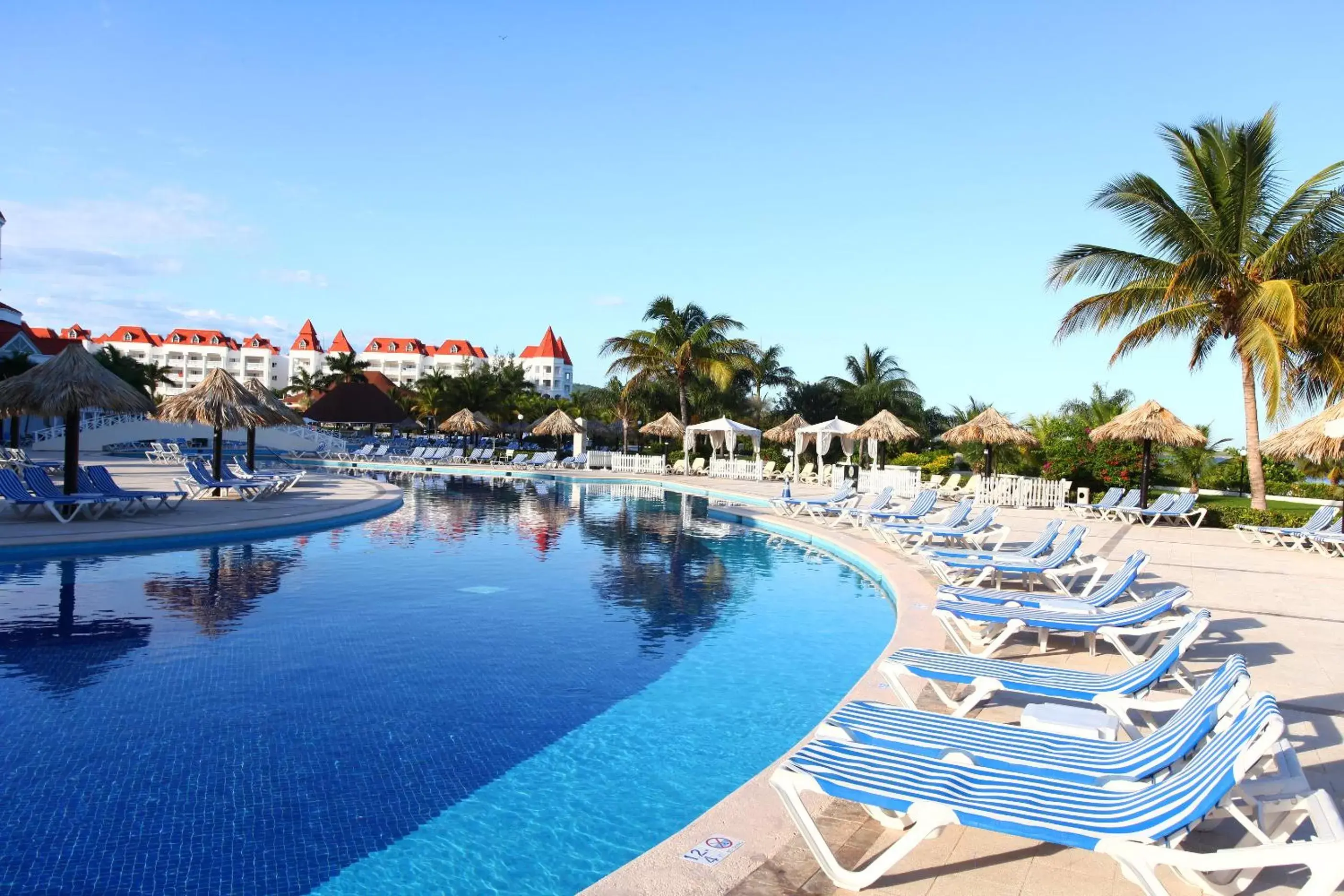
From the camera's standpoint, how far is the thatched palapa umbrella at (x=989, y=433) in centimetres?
2097

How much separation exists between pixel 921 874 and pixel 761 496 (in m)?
17.8

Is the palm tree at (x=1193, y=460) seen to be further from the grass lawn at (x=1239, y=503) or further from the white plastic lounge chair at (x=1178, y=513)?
the white plastic lounge chair at (x=1178, y=513)

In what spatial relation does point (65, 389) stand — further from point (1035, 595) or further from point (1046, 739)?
point (1046, 739)

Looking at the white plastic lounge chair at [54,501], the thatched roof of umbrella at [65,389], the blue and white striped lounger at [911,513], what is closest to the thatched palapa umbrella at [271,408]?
the thatched roof of umbrella at [65,389]

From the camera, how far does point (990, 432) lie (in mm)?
21094

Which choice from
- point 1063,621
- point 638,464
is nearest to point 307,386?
point 638,464

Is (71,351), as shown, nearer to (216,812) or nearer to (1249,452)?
(216,812)

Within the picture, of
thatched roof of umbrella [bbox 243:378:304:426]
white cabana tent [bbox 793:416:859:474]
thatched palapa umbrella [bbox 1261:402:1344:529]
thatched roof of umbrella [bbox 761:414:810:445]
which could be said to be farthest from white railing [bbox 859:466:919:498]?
thatched roof of umbrella [bbox 243:378:304:426]

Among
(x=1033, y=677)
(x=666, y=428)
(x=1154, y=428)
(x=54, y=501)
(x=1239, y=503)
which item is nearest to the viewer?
(x=1033, y=677)

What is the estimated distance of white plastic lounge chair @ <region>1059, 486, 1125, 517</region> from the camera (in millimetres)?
18594

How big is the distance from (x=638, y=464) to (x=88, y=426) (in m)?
22.3

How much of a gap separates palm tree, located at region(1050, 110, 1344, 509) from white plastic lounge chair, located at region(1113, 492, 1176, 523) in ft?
5.22

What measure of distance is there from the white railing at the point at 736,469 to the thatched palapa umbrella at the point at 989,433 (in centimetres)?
761

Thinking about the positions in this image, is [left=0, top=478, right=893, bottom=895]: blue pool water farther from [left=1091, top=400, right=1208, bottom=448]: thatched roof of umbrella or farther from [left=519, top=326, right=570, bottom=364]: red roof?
[left=519, top=326, right=570, bottom=364]: red roof
